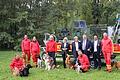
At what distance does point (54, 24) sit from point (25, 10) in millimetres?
2608

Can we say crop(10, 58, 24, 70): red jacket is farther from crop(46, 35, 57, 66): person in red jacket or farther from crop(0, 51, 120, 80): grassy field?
crop(46, 35, 57, 66): person in red jacket

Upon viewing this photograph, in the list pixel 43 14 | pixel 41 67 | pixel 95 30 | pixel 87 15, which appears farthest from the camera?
pixel 87 15

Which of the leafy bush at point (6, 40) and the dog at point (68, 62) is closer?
the dog at point (68, 62)

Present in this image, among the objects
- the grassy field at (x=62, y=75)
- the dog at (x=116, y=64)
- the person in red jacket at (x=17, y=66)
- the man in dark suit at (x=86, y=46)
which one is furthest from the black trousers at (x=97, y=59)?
the person in red jacket at (x=17, y=66)

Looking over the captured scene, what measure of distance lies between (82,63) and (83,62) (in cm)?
7

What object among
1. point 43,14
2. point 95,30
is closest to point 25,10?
point 43,14

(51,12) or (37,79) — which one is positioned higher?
(51,12)

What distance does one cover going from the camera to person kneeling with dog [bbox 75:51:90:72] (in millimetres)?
17672

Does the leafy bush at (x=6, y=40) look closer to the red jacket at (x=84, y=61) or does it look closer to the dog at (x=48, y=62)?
the dog at (x=48, y=62)

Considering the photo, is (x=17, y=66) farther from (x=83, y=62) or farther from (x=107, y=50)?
(x=107, y=50)

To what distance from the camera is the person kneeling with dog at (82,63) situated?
17.7m

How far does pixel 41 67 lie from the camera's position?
19312 millimetres

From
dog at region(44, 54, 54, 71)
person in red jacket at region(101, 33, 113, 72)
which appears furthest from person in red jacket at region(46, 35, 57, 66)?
person in red jacket at region(101, 33, 113, 72)

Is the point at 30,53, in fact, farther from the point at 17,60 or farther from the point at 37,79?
the point at 37,79
